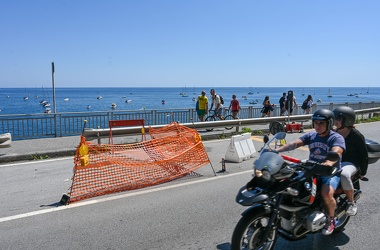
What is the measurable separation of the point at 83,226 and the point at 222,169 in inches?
160

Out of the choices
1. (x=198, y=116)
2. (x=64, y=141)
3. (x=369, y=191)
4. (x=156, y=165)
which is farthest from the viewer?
(x=198, y=116)

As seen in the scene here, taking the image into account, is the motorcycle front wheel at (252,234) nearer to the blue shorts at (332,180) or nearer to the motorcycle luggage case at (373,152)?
the blue shorts at (332,180)

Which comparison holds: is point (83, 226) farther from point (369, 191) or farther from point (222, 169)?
point (369, 191)

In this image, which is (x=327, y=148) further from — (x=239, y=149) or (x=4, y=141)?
(x=4, y=141)

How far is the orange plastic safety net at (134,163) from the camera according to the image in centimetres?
642

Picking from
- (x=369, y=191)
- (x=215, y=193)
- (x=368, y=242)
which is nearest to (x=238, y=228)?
(x=368, y=242)

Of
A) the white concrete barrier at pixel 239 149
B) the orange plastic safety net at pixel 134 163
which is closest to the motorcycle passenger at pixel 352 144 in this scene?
the orange plastic safety net at pixel 134 163

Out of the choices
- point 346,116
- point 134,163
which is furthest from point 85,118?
point 346,116

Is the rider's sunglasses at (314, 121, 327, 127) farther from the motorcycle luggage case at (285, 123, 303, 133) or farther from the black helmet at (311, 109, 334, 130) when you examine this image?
the motorcycle luggage case at (285, 123, 303, 133)

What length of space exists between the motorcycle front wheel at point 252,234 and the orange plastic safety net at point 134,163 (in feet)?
11.2

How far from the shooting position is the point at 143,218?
5.23 meters

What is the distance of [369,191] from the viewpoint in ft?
21.9

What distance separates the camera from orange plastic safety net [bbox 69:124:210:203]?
253 inches

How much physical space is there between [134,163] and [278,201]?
173 inches
